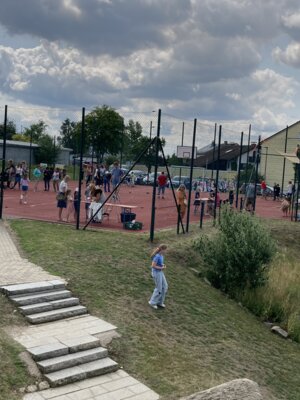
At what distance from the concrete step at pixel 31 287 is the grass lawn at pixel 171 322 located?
432 millimetres

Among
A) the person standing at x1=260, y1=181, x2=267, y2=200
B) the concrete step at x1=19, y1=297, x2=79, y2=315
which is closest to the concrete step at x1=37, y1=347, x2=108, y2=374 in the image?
the concrete step at x1=19, y1=297, x2=79, y2=315

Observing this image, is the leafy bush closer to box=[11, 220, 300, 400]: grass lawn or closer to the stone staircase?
box=[11, 220, 300, 400]: grass lawn

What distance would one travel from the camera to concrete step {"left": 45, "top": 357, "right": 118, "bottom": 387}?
26.4ft

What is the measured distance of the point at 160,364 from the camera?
8.95 metres

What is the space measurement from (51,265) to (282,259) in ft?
28.6

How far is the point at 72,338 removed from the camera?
30.1 ft

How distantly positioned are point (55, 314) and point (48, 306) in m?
0.31

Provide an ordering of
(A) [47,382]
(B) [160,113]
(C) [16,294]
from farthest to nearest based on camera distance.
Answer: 1. (B) [160,113]
2. (C) [16,294]
3. (A) [47,382]

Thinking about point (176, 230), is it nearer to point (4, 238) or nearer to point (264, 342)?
point (4, 238)

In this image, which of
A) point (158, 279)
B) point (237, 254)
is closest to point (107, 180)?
point (237, 254)

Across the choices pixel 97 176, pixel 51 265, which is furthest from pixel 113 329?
pixel 97 176

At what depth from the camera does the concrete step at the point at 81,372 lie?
8.05 meters

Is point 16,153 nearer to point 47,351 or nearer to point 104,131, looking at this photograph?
point 104,131

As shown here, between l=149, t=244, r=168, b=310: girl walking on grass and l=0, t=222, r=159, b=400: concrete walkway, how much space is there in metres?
1.56
